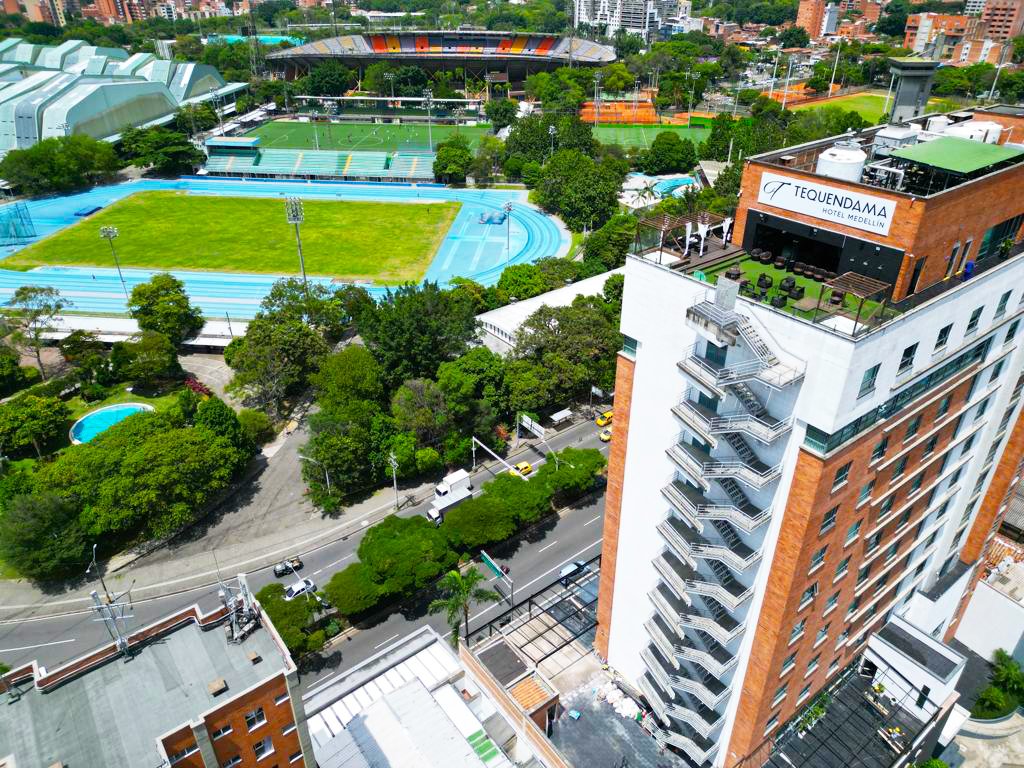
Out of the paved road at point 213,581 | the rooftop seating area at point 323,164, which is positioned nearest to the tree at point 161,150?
the rooftop seating area at point 323,164

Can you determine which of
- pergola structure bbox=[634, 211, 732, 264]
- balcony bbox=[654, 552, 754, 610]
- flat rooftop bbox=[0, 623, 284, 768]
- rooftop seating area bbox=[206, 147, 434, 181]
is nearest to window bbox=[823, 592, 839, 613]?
balcony bbox=[654, 552, 754, 610]

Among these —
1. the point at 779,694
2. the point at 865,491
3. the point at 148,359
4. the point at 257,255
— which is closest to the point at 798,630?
the point at 779,694

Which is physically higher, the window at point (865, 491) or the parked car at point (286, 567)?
the window at point (865, 491)

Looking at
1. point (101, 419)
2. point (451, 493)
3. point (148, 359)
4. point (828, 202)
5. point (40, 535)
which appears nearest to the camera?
point (828, 202)

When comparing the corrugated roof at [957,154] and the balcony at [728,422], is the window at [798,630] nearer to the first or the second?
the balcony at [728,422]

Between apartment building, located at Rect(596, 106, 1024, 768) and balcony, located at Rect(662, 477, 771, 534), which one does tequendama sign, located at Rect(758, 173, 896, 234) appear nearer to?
apartment building, located at Rect(596, 106, 1024, 768)

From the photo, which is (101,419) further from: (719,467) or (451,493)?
(719,467)
